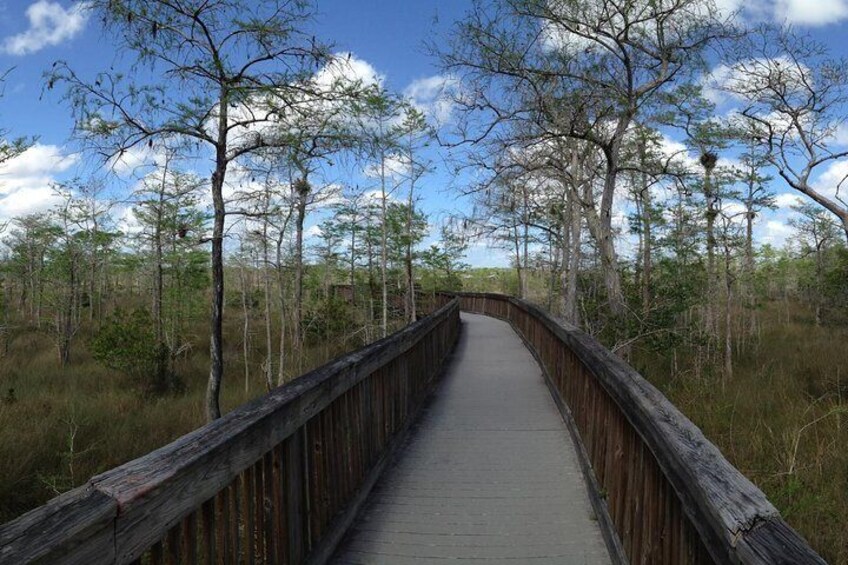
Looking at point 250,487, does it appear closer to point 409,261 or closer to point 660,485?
point 660,485

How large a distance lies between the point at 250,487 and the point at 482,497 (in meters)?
2.27

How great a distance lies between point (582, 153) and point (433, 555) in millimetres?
15169

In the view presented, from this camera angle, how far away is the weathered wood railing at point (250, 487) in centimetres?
131

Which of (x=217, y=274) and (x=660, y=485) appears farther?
(x=217, y=274)

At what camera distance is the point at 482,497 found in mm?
4188

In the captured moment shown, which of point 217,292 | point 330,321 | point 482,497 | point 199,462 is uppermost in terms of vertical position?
point 217,292

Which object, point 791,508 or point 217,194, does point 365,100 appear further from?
point 791,508

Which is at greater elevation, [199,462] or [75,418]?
[199,462]

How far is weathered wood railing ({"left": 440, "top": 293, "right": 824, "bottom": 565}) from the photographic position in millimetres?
1543

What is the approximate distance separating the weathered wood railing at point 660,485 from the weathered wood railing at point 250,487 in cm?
167

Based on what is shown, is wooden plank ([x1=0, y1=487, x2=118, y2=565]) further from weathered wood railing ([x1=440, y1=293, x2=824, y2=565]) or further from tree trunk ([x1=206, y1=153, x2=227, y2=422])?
tree trunk ([x1=206, y1=153, x2=227, y2=422])

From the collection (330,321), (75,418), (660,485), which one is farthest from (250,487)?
(330,321)

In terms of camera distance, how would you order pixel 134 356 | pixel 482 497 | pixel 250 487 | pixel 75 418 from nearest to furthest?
1. pixel 250 487
2. pixel 482 497
3. pixel 75 418
4. pixel 134 356

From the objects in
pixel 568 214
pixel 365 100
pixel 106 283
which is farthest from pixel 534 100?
pixel 106 283
